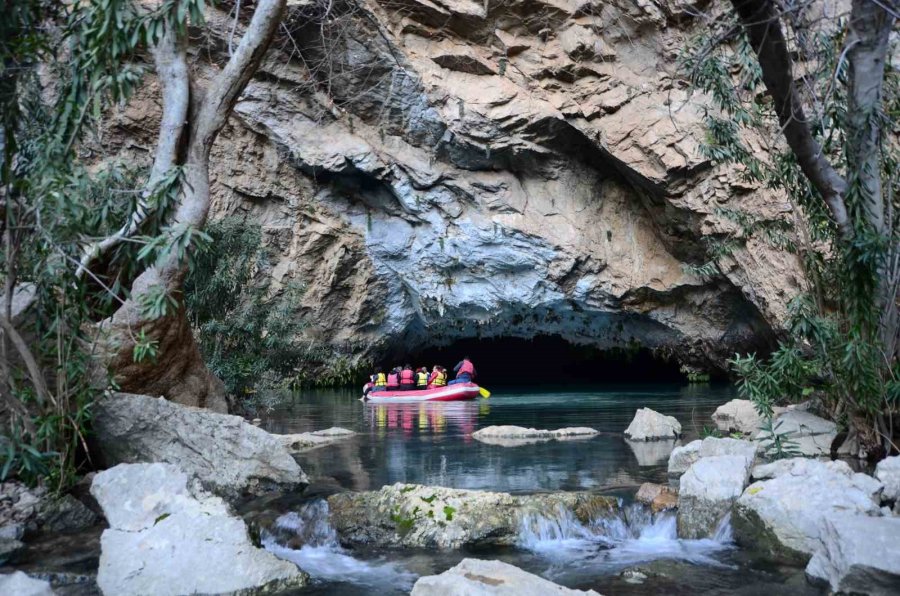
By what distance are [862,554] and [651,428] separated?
772cm

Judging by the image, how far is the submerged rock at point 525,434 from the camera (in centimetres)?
1217

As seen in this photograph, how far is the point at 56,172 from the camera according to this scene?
237 inches

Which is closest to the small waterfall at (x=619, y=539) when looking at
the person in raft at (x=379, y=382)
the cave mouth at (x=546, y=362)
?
the person in raft at (x=379, y=382)

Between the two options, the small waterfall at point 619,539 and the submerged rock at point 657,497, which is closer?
the small waterfall at point 619,539

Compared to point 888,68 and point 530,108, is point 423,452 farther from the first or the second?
point 530,108

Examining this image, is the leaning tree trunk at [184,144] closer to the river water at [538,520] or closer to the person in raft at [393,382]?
the river water at [538,520]

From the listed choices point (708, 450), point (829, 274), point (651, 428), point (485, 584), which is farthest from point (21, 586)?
point (651, 428)

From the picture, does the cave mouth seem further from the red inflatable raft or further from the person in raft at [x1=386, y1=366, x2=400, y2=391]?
the red inflatable raft

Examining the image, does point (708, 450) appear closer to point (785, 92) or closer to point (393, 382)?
point (785, 92)

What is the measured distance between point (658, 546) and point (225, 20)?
20.4 meters

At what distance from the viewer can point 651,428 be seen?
39.5 feet

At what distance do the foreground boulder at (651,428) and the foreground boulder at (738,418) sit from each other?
41.4 inches

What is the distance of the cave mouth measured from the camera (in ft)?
106

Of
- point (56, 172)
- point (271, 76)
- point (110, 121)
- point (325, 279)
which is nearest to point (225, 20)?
point (271, 76)
